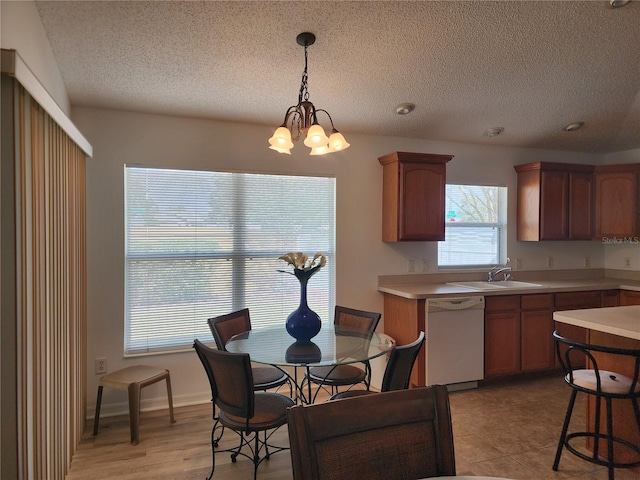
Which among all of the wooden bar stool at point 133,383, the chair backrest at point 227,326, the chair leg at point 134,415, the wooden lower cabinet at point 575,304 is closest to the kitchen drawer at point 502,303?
the wooden lower cabinet at point 575,304

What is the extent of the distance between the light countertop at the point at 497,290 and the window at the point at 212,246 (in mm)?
713

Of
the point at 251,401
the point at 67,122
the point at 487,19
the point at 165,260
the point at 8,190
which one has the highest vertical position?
the point at 487,19

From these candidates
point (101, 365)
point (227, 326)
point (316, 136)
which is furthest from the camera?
point (101, 365)

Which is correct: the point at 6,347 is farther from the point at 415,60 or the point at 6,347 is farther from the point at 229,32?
the point at 415,60

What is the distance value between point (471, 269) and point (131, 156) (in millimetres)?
3484

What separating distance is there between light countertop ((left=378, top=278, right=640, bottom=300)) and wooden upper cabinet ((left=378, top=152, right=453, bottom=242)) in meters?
0.47

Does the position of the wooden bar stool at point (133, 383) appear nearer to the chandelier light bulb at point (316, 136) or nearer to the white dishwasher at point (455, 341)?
the chandelier light bulb at point (316, 136)

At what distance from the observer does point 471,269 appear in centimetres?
424

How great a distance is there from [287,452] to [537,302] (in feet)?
8.85

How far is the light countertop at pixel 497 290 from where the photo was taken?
11.1 feet

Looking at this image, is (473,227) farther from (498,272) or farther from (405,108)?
(405,108)

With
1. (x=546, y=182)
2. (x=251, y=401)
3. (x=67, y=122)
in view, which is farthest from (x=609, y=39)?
(x=67, y=122)

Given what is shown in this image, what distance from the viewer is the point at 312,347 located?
91.4 inches

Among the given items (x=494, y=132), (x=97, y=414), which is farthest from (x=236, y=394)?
(x=494, y=132)
